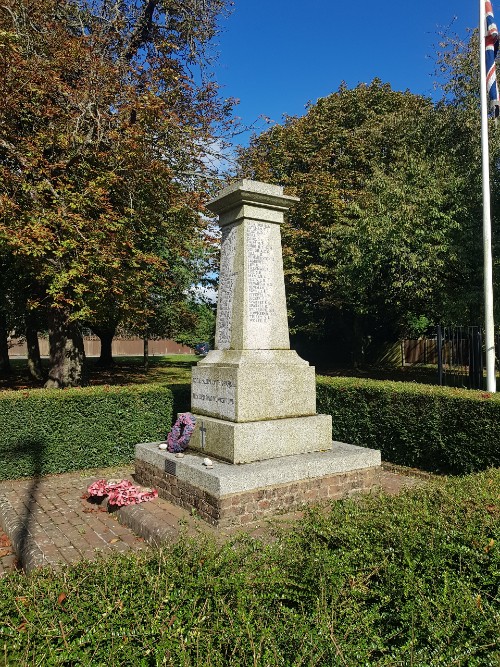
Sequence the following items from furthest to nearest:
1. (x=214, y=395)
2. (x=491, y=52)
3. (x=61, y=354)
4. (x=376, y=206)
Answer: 1. (x=376, y=206)
2. (x=61, y=354)
3. (x=491, y=52)
4. (x=214, y=395)

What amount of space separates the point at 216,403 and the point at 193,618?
424 centimetres

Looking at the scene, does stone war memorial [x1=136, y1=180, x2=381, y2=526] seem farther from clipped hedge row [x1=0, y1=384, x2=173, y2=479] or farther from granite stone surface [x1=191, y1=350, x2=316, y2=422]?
clipped hedge row [x1=0, y1=384, x2=173, y2=479]

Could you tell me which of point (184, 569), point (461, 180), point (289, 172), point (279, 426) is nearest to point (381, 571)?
point (184, 569)

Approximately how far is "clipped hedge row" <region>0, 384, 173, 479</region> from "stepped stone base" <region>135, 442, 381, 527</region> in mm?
2094

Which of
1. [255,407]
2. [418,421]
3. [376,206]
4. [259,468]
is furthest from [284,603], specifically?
[376,206]

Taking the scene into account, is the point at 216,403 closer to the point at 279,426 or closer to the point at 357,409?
the point at 279,426

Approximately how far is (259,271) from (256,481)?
9.04 ft

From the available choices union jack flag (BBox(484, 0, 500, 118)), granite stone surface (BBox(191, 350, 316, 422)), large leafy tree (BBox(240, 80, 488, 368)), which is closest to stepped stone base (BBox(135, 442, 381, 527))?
granite stone surface (BBox(191, 350, 316, 422))

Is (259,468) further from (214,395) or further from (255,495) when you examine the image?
(214,395)

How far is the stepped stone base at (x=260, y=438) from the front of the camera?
586cm

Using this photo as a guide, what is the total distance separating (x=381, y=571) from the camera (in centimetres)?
283

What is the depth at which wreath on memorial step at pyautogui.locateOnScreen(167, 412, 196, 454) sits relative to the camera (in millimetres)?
6652

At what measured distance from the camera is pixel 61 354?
13.2m

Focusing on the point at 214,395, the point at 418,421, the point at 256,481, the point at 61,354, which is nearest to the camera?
the point at 256,481
